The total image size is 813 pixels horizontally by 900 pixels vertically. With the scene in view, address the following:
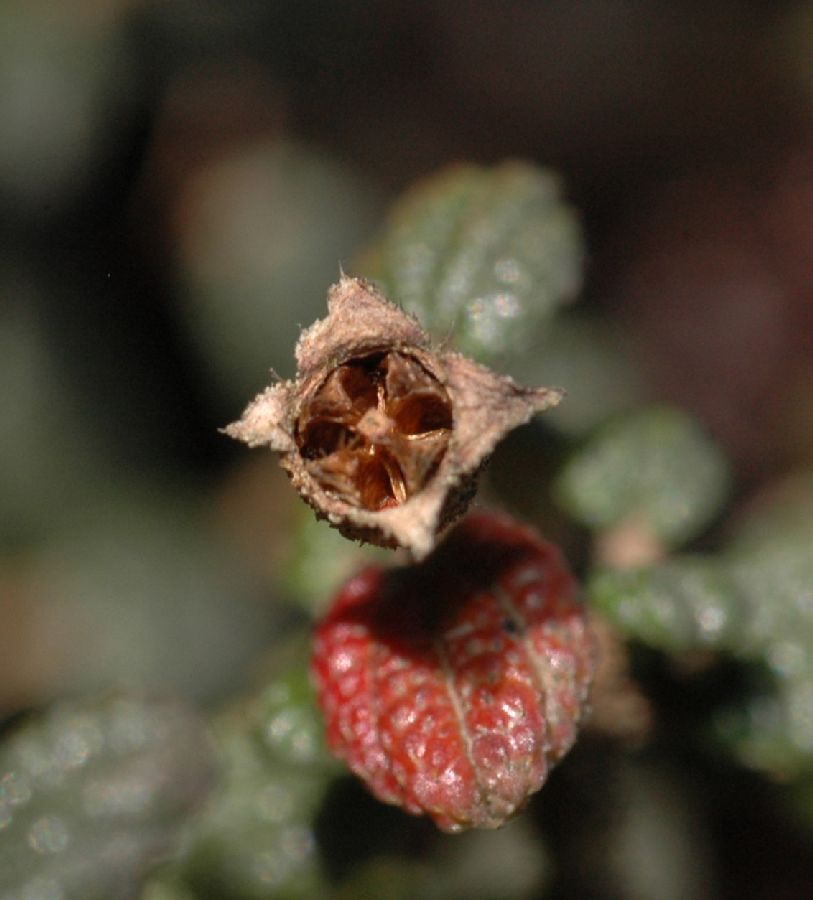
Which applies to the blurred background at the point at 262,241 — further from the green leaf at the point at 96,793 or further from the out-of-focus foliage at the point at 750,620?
the out-of-focus foliage at the point at 750,620

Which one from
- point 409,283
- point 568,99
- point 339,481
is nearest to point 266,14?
point 568,99

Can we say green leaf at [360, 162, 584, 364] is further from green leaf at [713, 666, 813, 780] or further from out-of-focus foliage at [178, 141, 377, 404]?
out-of-focus foliage at [178, 141, 377, 404]

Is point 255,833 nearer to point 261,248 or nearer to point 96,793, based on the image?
point 96,793

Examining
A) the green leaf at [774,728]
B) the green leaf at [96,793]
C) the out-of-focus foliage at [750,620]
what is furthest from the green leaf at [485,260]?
the green leaf at [96,793]

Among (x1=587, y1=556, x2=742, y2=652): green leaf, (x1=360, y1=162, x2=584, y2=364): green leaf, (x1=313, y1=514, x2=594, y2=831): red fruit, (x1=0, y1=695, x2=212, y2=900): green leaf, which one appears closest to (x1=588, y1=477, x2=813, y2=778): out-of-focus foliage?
(x1=587, y1=556, x2=742, y2=652): green leaf

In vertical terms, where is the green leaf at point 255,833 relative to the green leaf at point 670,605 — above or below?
below

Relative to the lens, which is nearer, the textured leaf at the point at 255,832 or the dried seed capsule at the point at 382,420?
the dried seed capsule at the point at 382,420

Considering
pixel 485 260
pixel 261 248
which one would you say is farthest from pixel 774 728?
pixel 261 248
